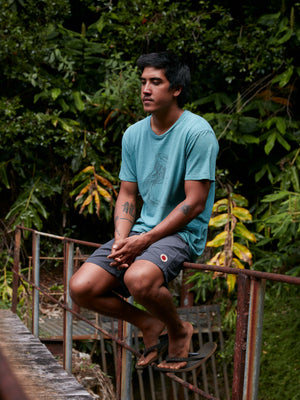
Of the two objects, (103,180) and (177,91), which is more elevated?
(177,91)

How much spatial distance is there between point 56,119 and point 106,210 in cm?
126

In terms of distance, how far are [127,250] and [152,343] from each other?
1.37 feet

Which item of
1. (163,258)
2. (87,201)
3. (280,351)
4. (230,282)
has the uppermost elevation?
(87,201)

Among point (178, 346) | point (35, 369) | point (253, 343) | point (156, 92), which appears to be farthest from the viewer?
point (35, 369)

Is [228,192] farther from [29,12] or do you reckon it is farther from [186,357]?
[186,357]

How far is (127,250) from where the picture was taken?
7.06ft

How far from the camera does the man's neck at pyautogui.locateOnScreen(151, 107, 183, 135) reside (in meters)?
2.33

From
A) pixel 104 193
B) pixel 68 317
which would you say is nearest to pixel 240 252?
pixel 104 193

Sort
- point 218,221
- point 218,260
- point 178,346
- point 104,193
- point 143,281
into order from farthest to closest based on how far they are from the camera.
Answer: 1. point 104,193
2. point 218,221
3. point 218,260
4. point 178,346
5. point 143,281

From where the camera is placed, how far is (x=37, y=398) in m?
2.57

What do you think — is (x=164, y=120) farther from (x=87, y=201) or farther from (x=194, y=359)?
(x=87, y=201)

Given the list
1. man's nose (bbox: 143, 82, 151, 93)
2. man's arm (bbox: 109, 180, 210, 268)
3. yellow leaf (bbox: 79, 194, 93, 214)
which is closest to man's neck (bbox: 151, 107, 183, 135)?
man's nose (bbox: 143, 82, 151, 93)

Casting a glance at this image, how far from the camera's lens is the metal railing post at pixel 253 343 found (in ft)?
5.61

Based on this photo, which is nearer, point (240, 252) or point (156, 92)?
point (156, 92)
